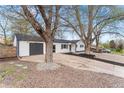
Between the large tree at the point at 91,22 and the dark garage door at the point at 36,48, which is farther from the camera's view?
the dark garage door at the point at 36,48

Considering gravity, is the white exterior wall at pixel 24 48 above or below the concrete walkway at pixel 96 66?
above

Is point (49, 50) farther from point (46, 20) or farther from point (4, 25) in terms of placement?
point (4, 25)

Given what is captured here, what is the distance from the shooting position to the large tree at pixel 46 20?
426 cm

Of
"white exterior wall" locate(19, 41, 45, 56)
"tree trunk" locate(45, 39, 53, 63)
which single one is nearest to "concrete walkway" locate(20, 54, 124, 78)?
"tree trunk" locate(45, 39, 53, 63)

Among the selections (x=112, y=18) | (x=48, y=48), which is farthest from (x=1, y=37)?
(x=112, y=18)

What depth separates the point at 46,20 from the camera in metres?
4.56

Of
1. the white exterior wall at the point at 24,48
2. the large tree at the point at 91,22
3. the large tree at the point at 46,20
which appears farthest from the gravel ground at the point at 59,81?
the white exterior wall at the point at 24,48

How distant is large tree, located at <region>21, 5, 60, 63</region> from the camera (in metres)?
4.26

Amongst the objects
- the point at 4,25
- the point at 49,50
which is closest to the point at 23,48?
the point at 4,25

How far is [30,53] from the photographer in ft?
25.4

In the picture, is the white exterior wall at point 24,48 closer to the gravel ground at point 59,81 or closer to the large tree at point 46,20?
the large tree at point 46,20

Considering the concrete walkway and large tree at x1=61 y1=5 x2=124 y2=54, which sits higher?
large tree at x1=61 y1=5 x2=124 y2=54

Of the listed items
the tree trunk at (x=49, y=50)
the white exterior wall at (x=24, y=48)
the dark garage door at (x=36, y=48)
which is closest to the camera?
the tree trunk at (x=49, y=50)

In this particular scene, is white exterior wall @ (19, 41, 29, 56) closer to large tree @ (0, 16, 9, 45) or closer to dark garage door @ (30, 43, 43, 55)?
dark garage door @ (30, 43, 43, 55)
